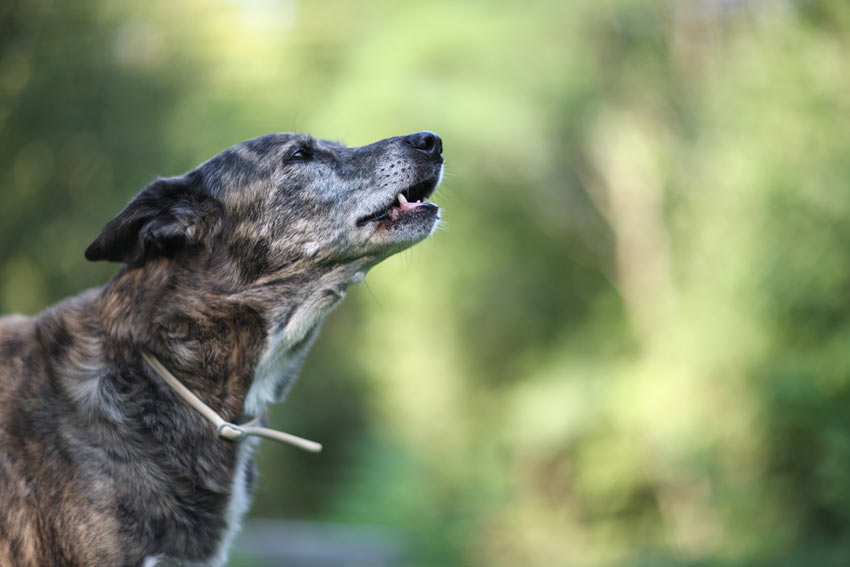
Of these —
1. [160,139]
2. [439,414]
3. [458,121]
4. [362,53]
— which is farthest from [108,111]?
[439,414]

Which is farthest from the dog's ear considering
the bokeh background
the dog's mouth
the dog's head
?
the bokeh background

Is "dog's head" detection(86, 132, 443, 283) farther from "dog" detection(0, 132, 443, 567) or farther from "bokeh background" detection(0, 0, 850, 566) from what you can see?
"bokeh background" detection(0, 0, 850, 566)

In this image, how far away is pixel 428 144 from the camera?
310cm

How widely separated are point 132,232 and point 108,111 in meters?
4.97

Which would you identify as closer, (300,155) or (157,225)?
(157,225)

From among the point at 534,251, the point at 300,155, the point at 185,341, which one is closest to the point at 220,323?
the point at 185,341

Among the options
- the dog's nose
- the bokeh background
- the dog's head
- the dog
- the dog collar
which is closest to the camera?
the dog

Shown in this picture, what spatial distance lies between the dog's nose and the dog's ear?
78 cm

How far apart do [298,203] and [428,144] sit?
541 millimetres

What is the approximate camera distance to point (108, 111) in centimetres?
724

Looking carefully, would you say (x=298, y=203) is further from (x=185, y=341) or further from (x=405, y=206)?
(x=185, y=341)

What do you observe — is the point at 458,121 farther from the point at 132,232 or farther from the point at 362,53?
the point at 132,232

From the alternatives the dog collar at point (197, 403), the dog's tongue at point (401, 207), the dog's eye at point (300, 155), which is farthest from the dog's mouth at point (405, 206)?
the dog collar at point (197, 403)

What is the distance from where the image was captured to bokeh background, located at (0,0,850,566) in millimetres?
6047
